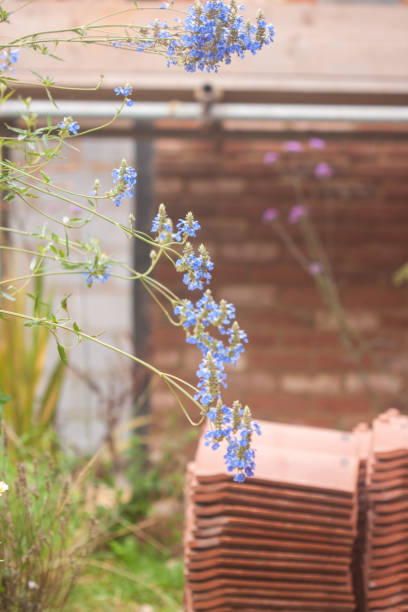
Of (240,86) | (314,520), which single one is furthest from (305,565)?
(240,86)

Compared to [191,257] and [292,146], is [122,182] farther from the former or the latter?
[292,146]

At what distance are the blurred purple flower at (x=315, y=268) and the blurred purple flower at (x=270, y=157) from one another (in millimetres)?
611

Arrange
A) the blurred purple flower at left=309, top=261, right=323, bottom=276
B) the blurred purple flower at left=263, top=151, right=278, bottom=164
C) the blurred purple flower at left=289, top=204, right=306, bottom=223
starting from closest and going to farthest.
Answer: the blurred purple flower at left=309, top=261, right=323, bottom=276
the blurred purple flower at left=289, top=204, right=306, bottom=223
the blurred purple flower at left=263, top=151, right=278, bottom=164

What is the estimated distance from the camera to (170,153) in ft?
12.5

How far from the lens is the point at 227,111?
9.12ft

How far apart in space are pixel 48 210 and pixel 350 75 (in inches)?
69.0

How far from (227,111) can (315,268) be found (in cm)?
98

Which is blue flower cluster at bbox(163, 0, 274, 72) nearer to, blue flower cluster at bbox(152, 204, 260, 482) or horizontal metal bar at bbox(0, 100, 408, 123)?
blue flower cluster at bbox(152, 204, 260, 482)

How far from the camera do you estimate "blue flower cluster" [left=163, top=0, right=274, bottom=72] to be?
980 mm

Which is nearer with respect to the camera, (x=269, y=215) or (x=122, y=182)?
(x=122, y=182)

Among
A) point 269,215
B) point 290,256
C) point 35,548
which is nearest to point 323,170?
point 269,215

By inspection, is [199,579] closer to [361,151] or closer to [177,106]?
[177,106]

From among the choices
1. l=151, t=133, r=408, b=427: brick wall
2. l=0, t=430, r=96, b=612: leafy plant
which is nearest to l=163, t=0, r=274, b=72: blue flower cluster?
l=0, t=430, r=96, b=612: leafy plant

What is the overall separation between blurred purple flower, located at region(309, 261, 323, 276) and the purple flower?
49 cm
